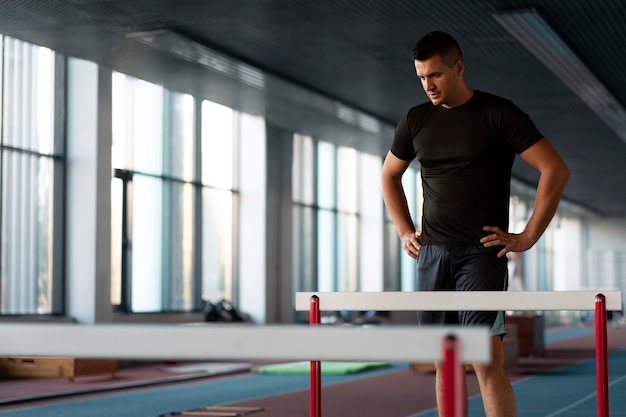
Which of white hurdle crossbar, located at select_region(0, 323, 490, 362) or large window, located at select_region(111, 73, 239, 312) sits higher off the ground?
large window, located at select_region(111, 73, 239, 312)

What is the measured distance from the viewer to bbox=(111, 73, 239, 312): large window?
13703 mm

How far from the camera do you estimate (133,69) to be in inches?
468

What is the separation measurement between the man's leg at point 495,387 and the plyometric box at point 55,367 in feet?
23.6

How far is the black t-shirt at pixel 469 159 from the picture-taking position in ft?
11.6

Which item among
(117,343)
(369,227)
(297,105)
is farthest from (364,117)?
Answer: (117,343)

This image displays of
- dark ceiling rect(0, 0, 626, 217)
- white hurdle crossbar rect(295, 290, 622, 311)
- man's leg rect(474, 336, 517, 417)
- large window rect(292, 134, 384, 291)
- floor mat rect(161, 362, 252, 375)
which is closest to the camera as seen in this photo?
white hurdle crossbar rect(295, 290, 622, 311)

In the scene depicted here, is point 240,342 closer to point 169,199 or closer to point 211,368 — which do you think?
point 211,368

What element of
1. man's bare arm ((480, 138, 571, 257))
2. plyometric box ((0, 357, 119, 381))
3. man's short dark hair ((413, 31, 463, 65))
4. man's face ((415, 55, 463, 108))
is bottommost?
plyometric box ((0, 357, 119, 381))

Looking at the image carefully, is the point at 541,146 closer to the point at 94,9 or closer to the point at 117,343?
the point at 117,343

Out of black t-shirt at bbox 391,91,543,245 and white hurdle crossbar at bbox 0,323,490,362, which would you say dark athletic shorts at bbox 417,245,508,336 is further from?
white hurdle crossbar at bbox 0,323,490,362

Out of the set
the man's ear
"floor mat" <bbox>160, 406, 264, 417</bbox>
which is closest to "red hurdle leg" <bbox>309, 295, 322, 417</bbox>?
the man's ear

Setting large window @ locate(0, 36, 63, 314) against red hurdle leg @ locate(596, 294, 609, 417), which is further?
large window @ locate(0, 36, 63, 314)

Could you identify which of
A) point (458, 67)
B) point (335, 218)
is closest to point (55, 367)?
point (458, 67)

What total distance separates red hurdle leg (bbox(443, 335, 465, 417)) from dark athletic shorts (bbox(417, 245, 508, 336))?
141 cm
